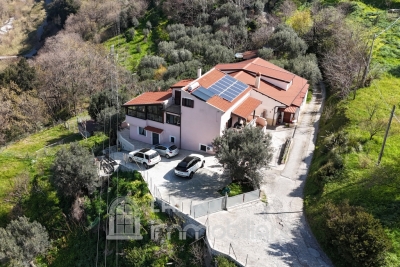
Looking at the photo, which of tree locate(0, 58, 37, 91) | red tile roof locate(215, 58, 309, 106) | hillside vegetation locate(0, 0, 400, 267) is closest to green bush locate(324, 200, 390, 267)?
hillside vegetation locate(0, 0, 400, 267)

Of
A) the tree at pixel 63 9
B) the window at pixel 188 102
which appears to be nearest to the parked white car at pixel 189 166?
the window at pixel 188 102

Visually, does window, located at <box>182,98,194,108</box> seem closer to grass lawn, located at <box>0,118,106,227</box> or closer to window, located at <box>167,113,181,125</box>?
window, located at <box>167,113,181,125</box>

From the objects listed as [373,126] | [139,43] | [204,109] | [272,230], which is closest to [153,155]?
[204,109]

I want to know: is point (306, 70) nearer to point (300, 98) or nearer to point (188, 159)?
point (300, 98)

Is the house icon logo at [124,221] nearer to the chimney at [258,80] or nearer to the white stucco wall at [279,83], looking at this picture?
the chimney at [258,80]

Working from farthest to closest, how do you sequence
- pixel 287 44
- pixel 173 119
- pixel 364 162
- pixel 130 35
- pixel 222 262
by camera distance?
pixel 130 35 < pixel 287 44 < pixel 173 119 < pixel 364 162 < pixel 222 262

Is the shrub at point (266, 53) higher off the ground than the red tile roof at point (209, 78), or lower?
lower

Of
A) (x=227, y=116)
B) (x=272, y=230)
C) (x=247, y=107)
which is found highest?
(x=247, y=107)
